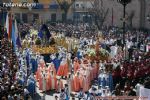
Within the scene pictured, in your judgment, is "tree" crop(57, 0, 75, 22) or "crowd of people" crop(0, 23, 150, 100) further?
"tree" crop(57, 0, 75, 22)

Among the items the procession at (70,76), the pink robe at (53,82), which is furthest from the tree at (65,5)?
the pink robe at (53,82)

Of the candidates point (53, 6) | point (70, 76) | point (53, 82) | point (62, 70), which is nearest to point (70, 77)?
point (70, 76)

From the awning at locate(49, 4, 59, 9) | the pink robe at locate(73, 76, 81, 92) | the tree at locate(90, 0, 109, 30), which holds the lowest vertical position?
the pink robe at locate(73, 76, 81, 92)

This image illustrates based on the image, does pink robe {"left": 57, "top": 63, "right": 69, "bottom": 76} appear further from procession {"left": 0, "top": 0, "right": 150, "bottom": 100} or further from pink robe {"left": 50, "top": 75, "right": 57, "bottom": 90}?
pink robe {"left": 50, "top": 75, "right": 57, "bottom": 90}

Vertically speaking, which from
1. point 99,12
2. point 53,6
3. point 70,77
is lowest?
point 70,77

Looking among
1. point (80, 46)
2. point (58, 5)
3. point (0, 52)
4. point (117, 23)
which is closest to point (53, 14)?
point (58, 5)

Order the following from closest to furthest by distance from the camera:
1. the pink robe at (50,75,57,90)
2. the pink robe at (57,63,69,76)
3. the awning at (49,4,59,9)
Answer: the pink robe at (50,75,57,90)
the pink robe at (57,63,69,76)
the awning at (49,4,59,9)

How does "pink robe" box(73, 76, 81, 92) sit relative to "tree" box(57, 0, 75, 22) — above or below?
below

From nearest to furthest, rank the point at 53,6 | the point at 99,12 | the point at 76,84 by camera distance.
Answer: the point at 76,84
the point at 99,12
the point at 53,6

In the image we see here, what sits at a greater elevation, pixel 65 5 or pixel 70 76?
pixel 65 5

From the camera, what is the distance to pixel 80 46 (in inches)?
1025

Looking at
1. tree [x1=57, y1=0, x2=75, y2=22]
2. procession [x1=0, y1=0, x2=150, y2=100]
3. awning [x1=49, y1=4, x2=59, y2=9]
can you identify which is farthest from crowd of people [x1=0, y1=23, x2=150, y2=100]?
awning [x1=49, y1=4, x2=59, y2=9]

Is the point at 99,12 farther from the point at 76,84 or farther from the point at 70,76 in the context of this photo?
the point at 76,84

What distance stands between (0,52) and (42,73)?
4215 millimetres
